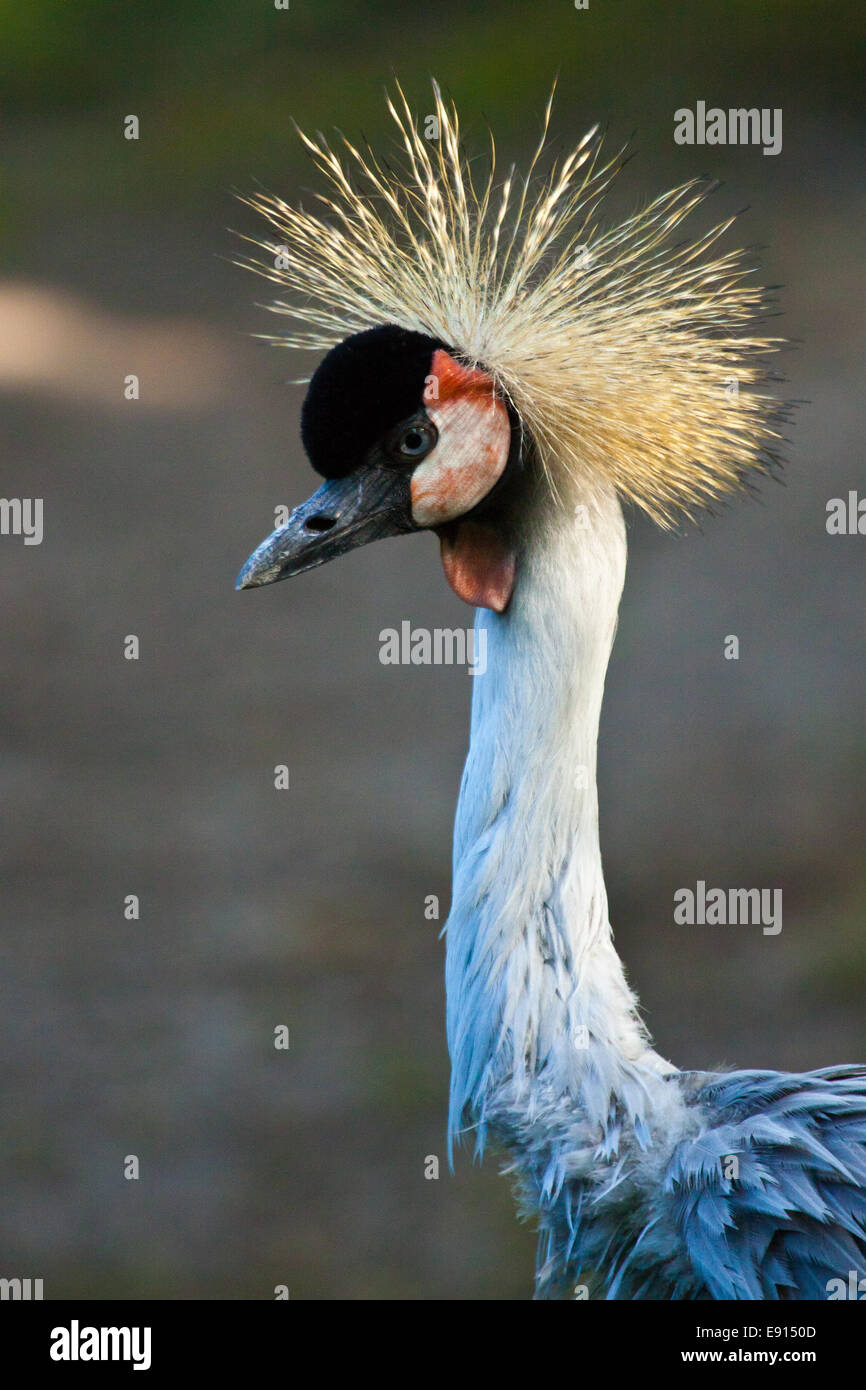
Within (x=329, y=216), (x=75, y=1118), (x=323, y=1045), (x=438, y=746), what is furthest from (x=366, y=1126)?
(x=329, y=216)

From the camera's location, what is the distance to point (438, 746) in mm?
4586

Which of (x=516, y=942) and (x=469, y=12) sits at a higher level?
(x=469, y=12)

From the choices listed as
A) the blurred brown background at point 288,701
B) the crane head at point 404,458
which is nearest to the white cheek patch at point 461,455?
the crane head at point 404,458

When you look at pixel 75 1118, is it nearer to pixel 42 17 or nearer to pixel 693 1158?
pixel 693 1158

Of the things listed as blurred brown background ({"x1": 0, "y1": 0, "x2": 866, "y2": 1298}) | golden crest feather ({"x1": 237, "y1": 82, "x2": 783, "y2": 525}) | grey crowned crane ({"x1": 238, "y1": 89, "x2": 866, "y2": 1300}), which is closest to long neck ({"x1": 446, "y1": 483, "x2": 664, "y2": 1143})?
grey crowned crane ({"x1": 238, "y1": 89, "x2": 866, "y2": 1300})

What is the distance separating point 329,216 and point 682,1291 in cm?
154

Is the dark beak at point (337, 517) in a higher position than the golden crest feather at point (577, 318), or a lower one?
lower

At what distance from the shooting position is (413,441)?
5.52ft

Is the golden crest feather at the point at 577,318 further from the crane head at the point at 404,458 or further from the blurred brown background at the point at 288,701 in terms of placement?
the blurred brown background at the point at 288,701

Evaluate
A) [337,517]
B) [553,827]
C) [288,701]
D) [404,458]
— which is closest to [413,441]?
[404,458]

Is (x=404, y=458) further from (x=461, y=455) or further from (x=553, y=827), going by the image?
(x=553, y=827)

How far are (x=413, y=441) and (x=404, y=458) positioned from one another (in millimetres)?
22

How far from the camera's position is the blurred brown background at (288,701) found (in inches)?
127

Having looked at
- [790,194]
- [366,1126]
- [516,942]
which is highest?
[790,194]
